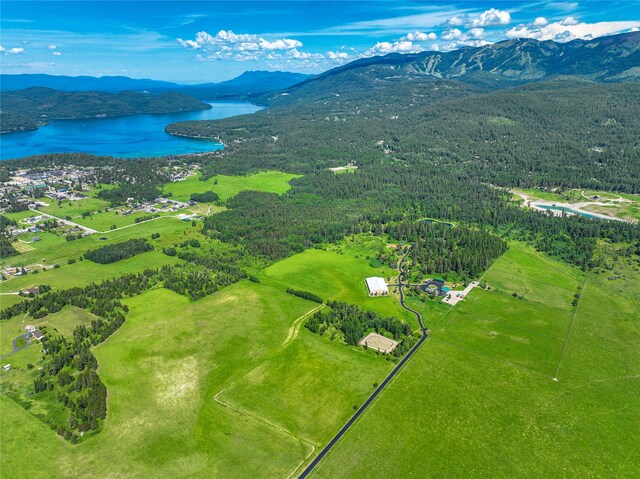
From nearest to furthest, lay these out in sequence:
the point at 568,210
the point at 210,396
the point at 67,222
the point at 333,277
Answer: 1. the point at 210,396
2. the point at 333,277
3. the point at 67,222
4. the point at 568,210

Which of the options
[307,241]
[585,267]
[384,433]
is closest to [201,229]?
[307,241]

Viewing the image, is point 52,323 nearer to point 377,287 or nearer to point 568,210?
point 377,287

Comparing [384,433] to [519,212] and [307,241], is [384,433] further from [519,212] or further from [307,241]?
[519,212]

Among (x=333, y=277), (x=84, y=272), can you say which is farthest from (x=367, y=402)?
(x=84, y=272)

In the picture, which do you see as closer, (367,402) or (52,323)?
(367,402)

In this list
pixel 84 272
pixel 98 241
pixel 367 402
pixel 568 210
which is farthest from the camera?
pixel 568 210

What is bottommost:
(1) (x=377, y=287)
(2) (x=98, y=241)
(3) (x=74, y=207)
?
(1) (x=377, y=287)

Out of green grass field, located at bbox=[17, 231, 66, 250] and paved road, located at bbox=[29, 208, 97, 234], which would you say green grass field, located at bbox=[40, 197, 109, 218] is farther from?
green grass field, located at bbox=[17, 231, 66, 250]
